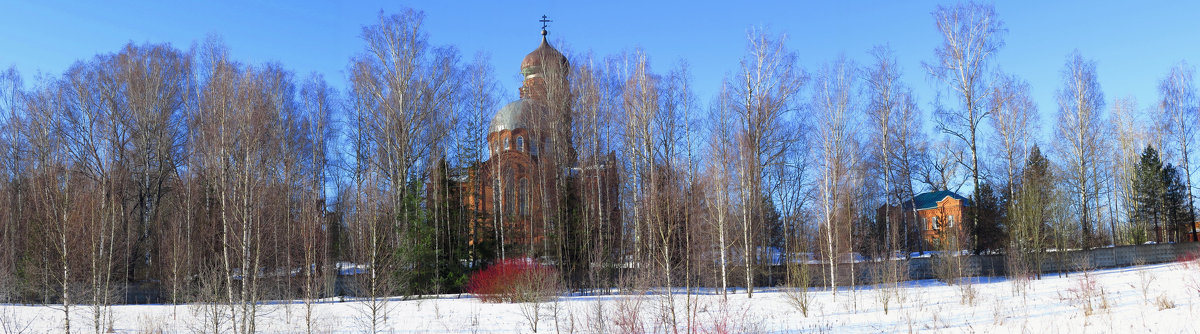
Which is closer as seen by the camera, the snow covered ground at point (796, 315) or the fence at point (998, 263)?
the snow covered ground at point (796, 315)

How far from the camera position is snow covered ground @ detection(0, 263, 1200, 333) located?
848 centimetres

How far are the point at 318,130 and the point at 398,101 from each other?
1083 cm

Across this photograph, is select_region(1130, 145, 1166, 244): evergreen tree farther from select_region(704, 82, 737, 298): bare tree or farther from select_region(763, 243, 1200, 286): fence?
select_region(704, 82, 737, 298): bare tree

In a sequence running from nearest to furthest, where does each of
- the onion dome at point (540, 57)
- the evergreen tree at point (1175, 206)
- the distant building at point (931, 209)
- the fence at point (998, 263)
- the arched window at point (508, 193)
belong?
the fence at point (998, 263)
the onion dome at point (540, 57)
the arched window at point (508, 193)
the evergreen tree at point (1175, 206)
the distant building at point (931, 209)

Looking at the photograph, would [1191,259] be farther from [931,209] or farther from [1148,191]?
[931,209]

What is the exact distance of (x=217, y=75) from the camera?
1633 cm

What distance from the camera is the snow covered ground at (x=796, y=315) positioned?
27.8ft

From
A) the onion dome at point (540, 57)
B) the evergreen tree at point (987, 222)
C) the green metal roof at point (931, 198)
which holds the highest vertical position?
the onion dome at point (540, 57)

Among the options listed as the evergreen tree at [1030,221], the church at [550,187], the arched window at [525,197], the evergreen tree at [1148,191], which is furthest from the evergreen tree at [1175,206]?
the arched window at [525,197]

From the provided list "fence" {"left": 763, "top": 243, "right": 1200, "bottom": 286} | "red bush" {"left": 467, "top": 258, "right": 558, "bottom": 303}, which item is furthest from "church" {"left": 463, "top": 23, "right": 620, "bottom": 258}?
"fence" {"left": 763, "top": 243, "right": 1200, "bottom": 286}

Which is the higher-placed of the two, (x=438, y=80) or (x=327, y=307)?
(x=438, y=80)

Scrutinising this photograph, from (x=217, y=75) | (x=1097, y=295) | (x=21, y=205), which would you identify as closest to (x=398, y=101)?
(x=217, y=75)

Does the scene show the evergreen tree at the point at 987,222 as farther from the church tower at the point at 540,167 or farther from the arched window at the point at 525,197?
the arched window at the point at 525,197

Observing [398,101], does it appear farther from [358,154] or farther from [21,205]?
[21,205]
